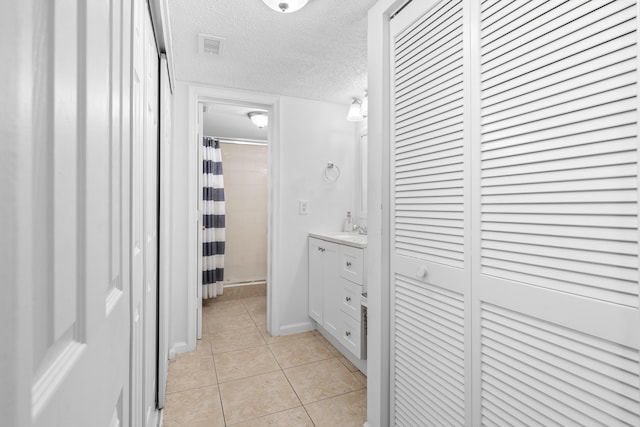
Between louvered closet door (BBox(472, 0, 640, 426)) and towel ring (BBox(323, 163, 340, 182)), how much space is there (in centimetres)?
207

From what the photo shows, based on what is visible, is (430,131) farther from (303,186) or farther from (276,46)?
(303,186)

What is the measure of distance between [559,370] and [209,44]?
2316 mm

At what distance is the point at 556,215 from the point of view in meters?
0.85

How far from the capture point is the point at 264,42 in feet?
6.56

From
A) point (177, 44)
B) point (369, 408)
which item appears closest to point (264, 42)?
point (177, 44)

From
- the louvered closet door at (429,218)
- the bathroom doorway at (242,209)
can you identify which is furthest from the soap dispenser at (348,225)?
the louvered closet door at (429,218)

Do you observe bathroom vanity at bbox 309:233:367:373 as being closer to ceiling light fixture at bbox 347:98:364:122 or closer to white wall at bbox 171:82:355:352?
white wall at bbox 171:82:355:352

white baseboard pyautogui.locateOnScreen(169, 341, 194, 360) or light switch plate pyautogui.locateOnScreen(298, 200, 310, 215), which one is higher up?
light switch plate pyautogui.locateOnScreen(298, 200, 310, 215)

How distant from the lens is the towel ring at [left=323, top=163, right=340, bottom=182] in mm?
3080

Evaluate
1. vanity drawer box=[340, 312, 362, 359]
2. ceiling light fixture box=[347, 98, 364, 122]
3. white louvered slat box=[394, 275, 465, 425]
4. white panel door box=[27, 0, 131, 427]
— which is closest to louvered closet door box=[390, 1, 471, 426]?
white louvered slat box=[394, 275, 465, 425]

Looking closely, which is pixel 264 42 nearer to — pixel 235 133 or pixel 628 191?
pixel 628 191

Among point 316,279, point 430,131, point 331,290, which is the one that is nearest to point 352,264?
point 331,290

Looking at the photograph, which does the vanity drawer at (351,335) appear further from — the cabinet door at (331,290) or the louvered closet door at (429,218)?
the louvered closet door at (429,218)

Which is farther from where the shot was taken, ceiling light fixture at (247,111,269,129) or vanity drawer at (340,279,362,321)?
ceiling light fixture at (247,111,269,129)
